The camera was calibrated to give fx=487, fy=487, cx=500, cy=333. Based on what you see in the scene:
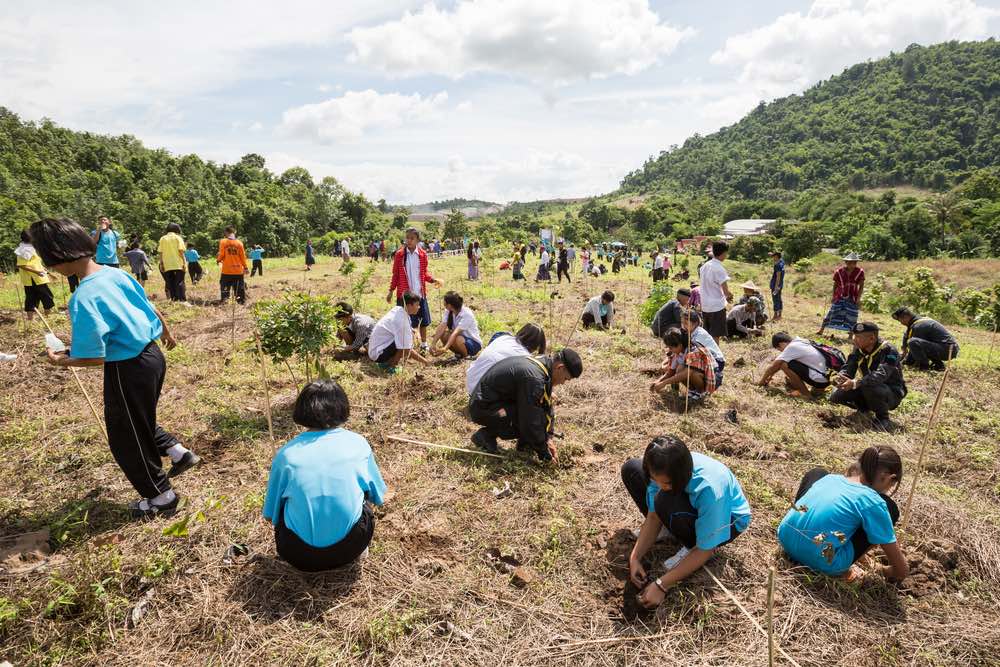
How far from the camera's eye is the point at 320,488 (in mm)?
2445

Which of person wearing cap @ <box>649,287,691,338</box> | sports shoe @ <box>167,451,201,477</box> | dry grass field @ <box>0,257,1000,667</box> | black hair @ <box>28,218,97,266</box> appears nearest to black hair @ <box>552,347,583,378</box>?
dry grass field @ <box>0,257,1000,667</box>

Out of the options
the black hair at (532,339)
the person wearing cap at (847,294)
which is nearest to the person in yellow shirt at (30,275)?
the black hair at (532,339)

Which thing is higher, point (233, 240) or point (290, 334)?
point (233, 240)

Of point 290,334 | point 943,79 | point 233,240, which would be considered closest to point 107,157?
point 233,240

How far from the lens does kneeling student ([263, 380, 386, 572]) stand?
246cm

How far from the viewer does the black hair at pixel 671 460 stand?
2.46 m

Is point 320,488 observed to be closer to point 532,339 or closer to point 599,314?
point 532,339

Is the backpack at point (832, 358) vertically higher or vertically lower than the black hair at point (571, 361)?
lower

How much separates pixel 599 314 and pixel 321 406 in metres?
7.14

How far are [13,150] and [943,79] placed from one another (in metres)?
167

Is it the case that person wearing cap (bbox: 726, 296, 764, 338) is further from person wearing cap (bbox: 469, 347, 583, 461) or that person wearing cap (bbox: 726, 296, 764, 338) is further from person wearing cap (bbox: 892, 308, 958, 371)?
person wearing cap (bbox: 469, 347, 583, 461)

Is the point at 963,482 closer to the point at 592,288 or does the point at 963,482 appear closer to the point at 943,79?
the point at 592,288

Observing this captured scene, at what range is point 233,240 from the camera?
870 cm

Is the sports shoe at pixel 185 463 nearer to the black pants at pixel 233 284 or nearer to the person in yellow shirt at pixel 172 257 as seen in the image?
the black pants at pixel 233 284
